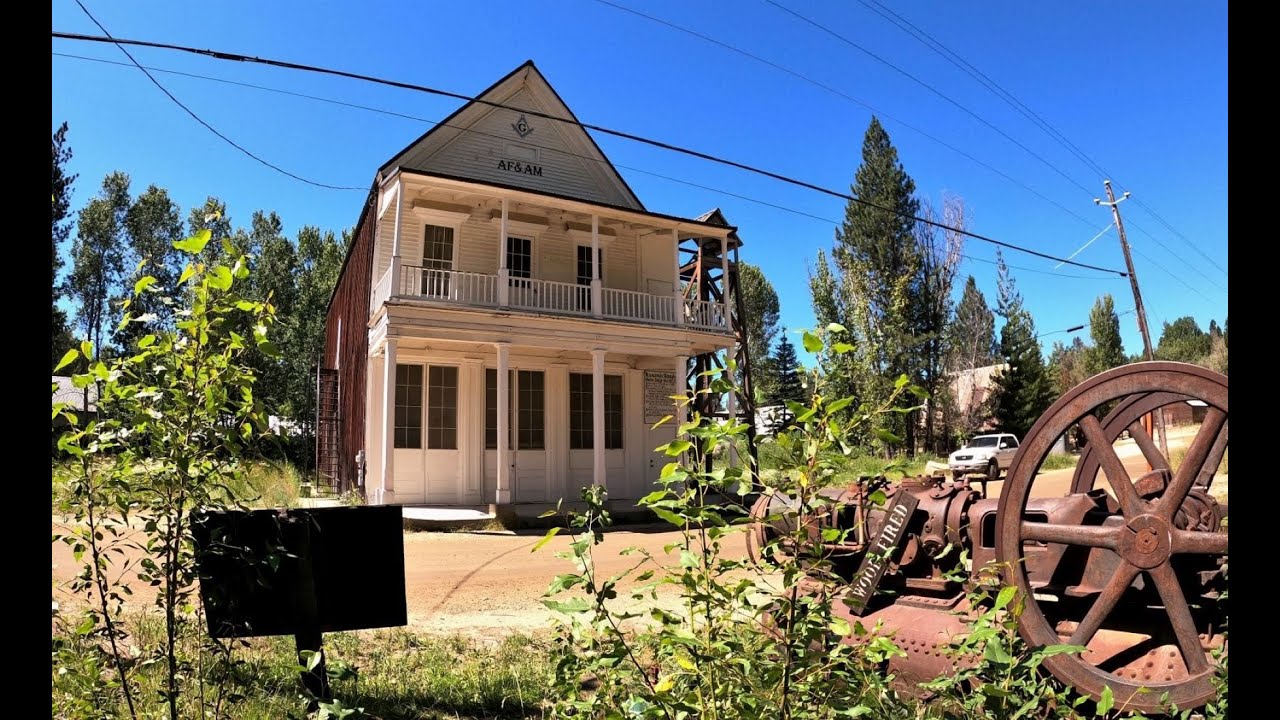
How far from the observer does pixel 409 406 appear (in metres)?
15.2

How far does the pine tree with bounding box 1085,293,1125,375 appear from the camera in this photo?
49.0 m

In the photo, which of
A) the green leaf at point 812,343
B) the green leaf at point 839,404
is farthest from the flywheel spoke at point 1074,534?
the green leaf at point 812,343

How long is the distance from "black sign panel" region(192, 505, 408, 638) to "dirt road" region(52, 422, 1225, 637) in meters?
1.34

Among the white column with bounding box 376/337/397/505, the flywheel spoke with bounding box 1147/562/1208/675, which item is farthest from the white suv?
the flywheel spoke with bounding box 1147/562/1208/675

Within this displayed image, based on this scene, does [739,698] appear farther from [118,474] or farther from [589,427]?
[589,427]

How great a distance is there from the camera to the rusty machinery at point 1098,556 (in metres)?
3.04

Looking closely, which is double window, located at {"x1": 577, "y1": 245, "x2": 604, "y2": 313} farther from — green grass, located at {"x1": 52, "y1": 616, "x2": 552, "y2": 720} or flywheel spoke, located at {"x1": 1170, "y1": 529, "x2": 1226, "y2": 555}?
flywheel spoke, located at {"x1": 1170, "y1": 529, "x2": 1226, "y2": 555}

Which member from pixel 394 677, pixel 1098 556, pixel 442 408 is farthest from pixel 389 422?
pixel 1098 556

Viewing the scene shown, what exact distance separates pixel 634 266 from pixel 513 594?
11691 mm

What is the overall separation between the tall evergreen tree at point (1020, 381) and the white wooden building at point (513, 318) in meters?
25.6

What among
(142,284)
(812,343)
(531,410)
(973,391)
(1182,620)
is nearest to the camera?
(812,343)

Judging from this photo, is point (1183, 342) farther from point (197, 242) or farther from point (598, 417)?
point (197, 242)

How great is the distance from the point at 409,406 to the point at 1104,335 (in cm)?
5155
